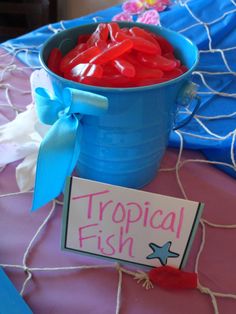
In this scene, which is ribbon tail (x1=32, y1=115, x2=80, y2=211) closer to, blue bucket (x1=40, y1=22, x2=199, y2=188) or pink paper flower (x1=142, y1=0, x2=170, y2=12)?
blue bucket (x1=40, y1=22, x2=199, y2=188)

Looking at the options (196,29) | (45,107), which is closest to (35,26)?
(196,29)

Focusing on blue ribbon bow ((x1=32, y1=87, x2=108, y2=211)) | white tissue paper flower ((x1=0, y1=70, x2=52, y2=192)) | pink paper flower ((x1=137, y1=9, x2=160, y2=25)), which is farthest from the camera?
pink paper flower ((x1=137, y1=9, x2=160, y2=25))

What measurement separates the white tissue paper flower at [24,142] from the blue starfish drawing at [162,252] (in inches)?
6.4

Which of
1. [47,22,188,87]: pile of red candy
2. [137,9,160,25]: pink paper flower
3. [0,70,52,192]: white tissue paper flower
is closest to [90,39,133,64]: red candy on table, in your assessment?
Answer: [47,22,188,87]: pile of red candy

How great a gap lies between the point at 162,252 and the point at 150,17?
50cm

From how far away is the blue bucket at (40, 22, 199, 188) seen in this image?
32 centimetres

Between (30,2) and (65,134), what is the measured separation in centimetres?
91

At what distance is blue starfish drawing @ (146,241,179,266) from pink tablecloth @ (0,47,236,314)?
0.09 ft

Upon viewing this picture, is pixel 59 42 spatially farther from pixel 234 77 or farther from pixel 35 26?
pixel 35 26

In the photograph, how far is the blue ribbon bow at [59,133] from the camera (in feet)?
1.00

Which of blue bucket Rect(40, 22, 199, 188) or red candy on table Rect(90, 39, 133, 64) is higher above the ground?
red candy on table Rect(90, 39, 133, 64)

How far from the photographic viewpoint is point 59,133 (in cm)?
32

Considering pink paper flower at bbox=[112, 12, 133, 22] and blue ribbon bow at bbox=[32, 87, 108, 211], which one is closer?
blue ribbon bow at bbox=[32, 87, 108, 211]

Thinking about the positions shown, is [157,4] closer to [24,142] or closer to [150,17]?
[150,17]
